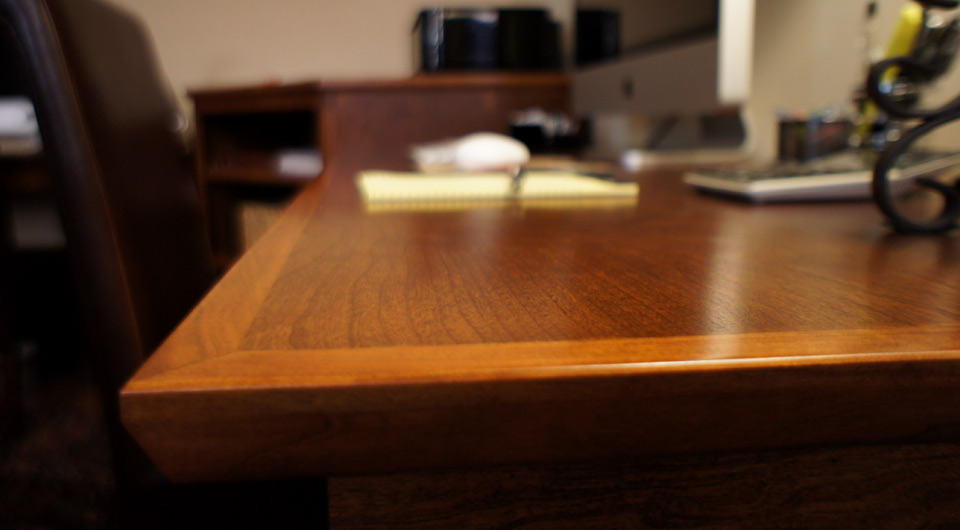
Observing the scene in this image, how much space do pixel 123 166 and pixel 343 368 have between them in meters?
0.51

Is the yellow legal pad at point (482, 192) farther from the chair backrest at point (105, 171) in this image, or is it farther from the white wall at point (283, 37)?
the white wall at point (283, 37)

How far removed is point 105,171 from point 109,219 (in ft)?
0.17

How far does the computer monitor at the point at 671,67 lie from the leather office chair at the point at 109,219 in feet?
2.46

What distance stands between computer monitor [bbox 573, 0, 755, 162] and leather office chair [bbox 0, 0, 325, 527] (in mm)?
751

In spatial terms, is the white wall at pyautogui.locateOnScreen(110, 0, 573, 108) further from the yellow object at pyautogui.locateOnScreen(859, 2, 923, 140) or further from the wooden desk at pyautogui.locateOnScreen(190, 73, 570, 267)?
the yellow object at pyautogui.locateOnScreen(859, 2, 923, 140)

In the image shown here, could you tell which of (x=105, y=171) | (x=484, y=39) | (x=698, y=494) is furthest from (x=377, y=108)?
(x=698, y=494)

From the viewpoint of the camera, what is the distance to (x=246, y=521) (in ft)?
1.64

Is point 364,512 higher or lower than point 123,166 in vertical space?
lower

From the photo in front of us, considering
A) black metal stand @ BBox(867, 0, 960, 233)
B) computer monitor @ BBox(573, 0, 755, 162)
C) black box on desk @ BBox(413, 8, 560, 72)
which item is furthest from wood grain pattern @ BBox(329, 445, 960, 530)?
black box on desk @ BBox(413, 8, 560, 72)

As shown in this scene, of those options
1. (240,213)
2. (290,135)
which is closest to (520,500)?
(240,213)

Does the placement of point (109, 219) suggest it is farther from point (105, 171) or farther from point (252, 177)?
point (252, 177)

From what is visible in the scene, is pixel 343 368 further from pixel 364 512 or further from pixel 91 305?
pixel 91 305

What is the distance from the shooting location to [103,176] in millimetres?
513

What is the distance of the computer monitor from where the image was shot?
35.4 inches
